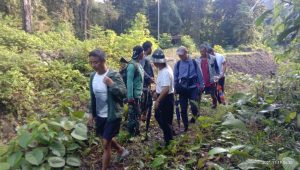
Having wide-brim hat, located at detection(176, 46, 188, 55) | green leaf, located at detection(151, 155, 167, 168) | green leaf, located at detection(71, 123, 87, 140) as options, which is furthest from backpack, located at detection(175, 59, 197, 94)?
green leaf, located at detection(71, 123, 87, 140)

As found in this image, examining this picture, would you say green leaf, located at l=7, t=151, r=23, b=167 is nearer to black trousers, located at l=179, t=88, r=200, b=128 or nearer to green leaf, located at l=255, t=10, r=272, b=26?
black trousers, located at l=179, t=88, r=200, b=128

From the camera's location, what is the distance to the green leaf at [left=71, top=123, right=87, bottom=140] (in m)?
5.00

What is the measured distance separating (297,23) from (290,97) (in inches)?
82.8

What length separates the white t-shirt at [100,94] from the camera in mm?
4562

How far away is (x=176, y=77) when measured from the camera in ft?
20.7

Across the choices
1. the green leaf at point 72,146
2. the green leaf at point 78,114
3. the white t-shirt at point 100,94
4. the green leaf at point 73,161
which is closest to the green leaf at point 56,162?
the green leaf at point 73,161

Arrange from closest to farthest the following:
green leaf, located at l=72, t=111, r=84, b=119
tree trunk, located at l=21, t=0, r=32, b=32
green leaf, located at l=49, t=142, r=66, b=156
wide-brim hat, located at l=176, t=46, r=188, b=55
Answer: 1. green leaf, located at l=49, t=142, r=66, b=156
2. green leaf, located at l=72, t=111, r=84, b=119
3. wide-brim hat, located at l=176, t=46, r=188, b=55
4. tree trunk, located at l=21, t=0, r=32, b=32

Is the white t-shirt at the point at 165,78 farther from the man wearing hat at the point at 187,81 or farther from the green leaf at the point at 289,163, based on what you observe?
the green leaf at the point at 289,163

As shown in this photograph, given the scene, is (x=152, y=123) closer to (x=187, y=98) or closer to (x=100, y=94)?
(x=187, y=98)

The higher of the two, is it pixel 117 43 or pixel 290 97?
pixel 117 43

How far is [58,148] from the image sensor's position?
4895 mm

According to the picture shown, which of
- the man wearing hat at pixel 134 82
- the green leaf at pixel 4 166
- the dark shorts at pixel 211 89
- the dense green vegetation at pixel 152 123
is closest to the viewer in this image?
the dense green vegetation at pixel 152 123

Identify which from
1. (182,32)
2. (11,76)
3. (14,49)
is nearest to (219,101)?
(11,76)

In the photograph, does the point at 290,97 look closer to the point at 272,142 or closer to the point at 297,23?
the point at 272,142
